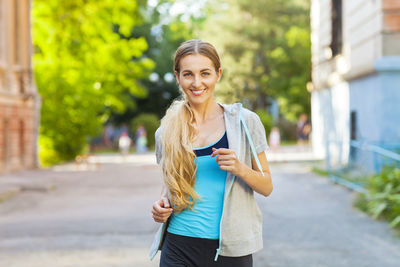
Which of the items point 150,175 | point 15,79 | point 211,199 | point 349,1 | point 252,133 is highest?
point 349,1

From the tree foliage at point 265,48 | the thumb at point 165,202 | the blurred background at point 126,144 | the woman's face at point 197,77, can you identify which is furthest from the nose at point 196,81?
the tree foliage at point 265,48

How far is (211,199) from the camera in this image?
292cm

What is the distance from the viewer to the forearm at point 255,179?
2.78m

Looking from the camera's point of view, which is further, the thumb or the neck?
the neck

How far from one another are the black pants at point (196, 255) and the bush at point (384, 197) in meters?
5.67

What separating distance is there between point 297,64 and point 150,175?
3026 centimetres

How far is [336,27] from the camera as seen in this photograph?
1834 cm

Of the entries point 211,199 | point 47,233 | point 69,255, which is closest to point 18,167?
point 47,233

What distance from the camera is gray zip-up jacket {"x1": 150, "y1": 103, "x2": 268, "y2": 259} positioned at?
9.44ft

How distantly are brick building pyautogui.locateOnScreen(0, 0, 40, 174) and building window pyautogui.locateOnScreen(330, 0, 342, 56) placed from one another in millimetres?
11001

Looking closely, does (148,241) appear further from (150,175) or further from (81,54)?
(81,54)

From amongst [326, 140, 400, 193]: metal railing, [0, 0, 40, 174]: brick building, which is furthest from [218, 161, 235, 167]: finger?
[0, 0, 40, 174]: brick building

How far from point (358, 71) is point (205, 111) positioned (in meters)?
12.7

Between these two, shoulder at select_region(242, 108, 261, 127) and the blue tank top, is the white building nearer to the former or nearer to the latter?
shoulder at select_region(242, 108, 261, 127)
